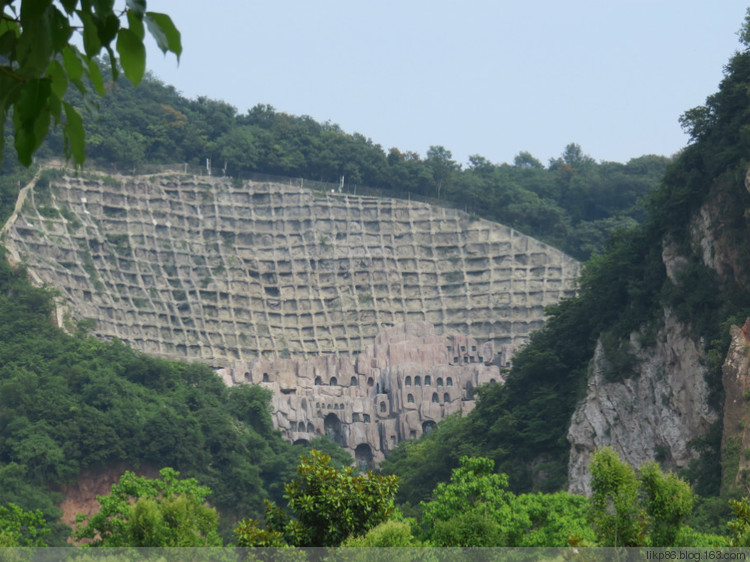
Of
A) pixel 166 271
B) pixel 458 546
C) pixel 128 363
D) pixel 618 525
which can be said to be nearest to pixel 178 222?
pixel 166 271

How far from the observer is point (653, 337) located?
121 feet

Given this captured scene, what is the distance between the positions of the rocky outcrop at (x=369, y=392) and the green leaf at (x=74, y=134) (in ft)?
171

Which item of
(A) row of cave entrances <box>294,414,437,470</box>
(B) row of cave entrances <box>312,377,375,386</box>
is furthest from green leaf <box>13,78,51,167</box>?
(B) row of cave entrances <box>312,377,375,386</box>

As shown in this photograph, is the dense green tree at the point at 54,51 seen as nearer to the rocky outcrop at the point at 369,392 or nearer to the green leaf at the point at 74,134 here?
the green leaf at the point at 74,134

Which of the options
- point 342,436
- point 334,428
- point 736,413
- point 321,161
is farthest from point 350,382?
point 736,413

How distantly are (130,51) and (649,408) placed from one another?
3360 centimetres

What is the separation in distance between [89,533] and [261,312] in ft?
122

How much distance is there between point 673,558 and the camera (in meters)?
12.3

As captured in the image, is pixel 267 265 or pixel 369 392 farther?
pixel 267 265

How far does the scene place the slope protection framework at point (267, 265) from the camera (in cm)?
6034

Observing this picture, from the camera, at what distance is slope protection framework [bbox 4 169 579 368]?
60.3m

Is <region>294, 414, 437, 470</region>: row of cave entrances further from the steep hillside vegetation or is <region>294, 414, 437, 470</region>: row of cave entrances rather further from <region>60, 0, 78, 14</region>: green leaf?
<region>60, 0, 78, 14</region>: green leaf

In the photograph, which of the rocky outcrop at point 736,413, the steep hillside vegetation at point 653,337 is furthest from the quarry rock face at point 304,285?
the rocky outcrop at point 736,413

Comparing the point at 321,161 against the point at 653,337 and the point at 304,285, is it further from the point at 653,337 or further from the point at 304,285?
the point at 653,337
